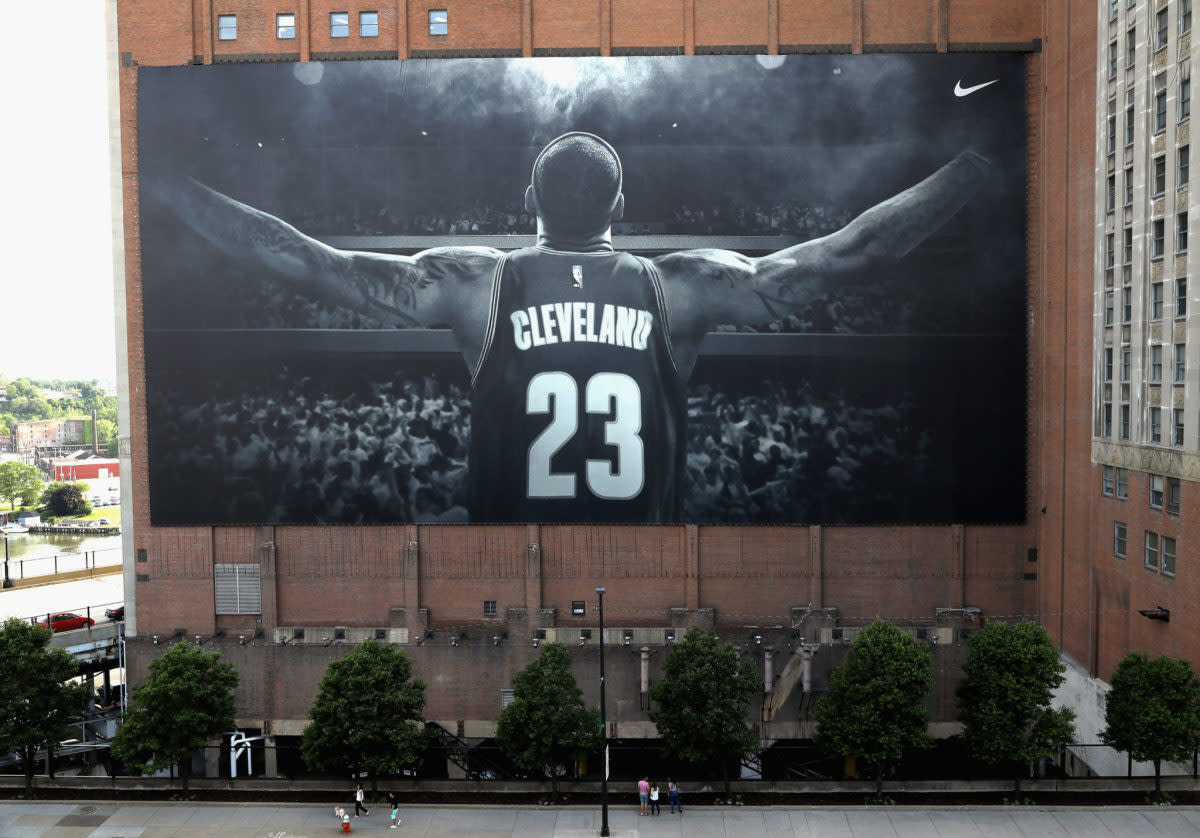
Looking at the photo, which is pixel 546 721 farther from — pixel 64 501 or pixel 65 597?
pixel 64 501

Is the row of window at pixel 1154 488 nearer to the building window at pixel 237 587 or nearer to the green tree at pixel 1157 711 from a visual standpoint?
the green tree at pixel 1157 711

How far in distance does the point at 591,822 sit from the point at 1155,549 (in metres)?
22.5

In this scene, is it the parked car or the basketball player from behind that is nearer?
the basketball player from behind

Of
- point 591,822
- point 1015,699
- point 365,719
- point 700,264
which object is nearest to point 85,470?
point 365,719

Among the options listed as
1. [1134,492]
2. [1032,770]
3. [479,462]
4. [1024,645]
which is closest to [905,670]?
[1024,645]

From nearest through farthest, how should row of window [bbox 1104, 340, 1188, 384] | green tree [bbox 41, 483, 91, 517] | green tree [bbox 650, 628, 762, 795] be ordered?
row of window [bbox 1104, 340, 1188, 384] < green tree [bbox 650, 628, 762, 795] < green tree [bbox 41, 483, 91, 517]

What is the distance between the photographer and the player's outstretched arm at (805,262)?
41525 millimetres

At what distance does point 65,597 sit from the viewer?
70812 mm

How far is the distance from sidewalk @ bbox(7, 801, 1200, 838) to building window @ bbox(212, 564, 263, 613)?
10.6 meters

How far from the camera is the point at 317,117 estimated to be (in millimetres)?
42281

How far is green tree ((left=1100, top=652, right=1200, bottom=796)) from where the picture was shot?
101ft

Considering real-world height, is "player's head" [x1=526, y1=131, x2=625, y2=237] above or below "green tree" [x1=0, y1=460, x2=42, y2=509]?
above

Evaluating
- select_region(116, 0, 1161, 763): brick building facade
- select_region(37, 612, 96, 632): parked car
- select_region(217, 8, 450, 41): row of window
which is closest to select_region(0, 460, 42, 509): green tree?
select_region(37, 612, 96, 632): parked car

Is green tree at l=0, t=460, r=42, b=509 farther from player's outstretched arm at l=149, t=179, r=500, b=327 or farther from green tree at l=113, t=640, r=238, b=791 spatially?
green tree at l=113, t=640, r=238, b=791
